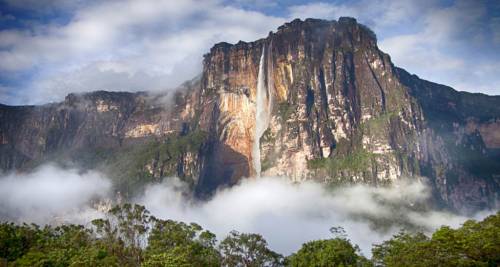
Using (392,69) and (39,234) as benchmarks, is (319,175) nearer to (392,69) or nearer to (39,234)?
(392,69)

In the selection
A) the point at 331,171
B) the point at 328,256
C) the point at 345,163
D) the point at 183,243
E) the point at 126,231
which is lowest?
the point at 328,256

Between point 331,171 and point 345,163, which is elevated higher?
point 345,163

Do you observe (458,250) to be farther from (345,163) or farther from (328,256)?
(345,163)

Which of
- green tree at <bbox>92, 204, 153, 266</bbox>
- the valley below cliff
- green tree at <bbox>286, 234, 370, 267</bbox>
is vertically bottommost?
green tree at <bbox>286, 234, 370, 267</bbox>

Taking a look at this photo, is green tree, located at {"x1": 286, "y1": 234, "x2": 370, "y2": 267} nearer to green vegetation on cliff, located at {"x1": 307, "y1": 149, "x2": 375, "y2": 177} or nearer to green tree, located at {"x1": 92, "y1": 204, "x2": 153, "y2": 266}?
green tree, located at {"x1": 92, "y1": 204, "x2": 153, "y2": 266}

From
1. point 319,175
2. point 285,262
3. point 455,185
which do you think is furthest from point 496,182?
point 285,262

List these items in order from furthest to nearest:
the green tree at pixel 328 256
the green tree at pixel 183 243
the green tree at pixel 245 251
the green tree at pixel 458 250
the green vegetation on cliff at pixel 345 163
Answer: the green vegetation on cliff at pixel 345 163 → the green tree at pixel 245 251 → the green tree at pixel 328 256 → the green tree at pixel 183 243 → the green tree at pixel 458 250

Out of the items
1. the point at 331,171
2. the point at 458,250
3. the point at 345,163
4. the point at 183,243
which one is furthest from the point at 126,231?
the point at 345,163

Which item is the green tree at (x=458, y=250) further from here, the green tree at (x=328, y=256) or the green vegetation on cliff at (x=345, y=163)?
the green vegetation on cliff at (x=345, y=163)

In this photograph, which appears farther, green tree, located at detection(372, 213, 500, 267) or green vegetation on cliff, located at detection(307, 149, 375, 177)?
green vegetation on cliff, located at detection(307, 149, 375, 177)

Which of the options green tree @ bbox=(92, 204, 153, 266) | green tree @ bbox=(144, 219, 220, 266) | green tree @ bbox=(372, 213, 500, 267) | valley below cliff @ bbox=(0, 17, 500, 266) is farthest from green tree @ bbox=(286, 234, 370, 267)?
valley below cliff @ bbox=(0, 17, 500, 266)

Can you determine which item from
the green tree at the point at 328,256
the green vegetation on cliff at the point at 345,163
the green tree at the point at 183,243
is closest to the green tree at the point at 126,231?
the green tree at the point at 183,243
